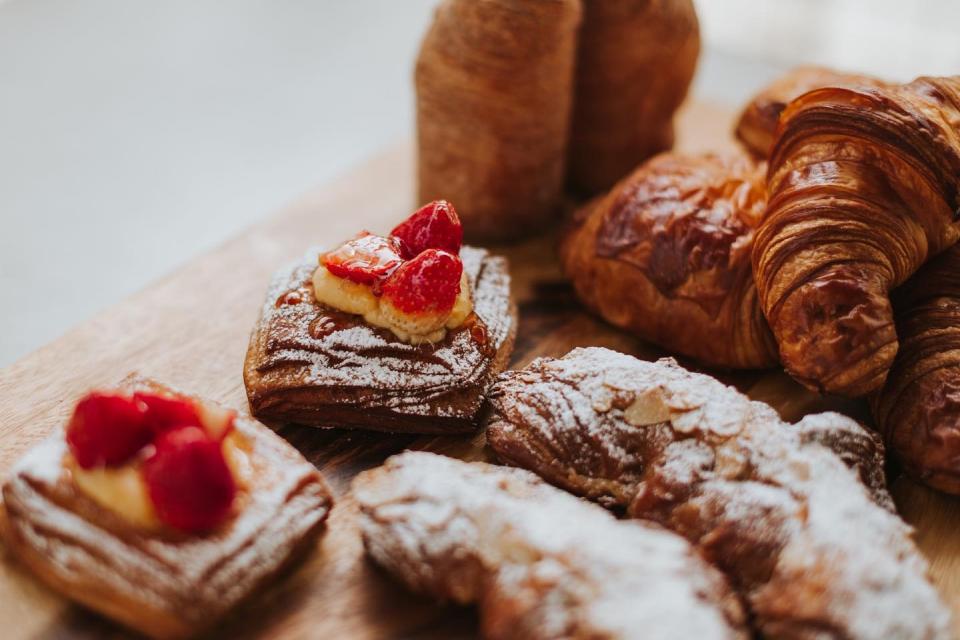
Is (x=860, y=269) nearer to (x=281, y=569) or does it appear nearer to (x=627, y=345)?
(x=627, y=345)

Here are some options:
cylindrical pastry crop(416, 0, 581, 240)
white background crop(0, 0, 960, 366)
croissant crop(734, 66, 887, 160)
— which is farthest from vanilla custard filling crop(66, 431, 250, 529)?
croissant crop(734, 66, 887, 160)

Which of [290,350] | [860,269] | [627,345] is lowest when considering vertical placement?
[627,345]

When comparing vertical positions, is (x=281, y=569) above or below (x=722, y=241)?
below

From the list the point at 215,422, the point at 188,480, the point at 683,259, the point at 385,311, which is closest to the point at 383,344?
the point at 385,311

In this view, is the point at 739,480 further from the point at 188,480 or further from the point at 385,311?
the point at 188,480

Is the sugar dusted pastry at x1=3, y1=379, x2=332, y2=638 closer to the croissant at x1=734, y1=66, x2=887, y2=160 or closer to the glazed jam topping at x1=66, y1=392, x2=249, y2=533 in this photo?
the glazed jam topping at x1=66, y1=392, x2=249, y2=533

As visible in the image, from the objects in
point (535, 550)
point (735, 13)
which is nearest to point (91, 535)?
point (535, 550)
